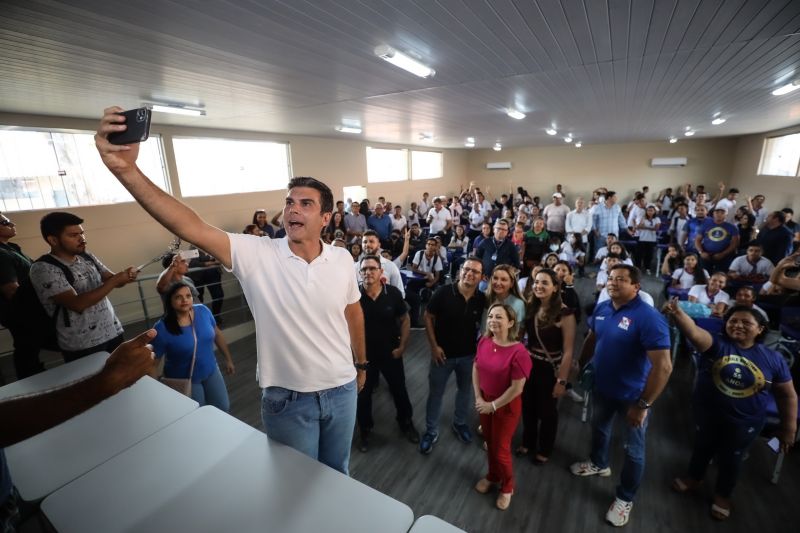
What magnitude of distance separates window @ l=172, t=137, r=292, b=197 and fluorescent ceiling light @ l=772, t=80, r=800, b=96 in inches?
347

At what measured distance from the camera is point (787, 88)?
466 cm

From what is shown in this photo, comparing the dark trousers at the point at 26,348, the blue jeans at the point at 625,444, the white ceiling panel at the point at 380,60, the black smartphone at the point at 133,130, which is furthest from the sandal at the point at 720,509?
the dark trousers at the point at 26,348

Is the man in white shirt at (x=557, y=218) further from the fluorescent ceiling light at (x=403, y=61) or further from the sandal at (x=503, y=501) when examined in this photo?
the sandal at (x=503, y=501)

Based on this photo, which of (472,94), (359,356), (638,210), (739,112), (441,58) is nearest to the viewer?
(359,356)

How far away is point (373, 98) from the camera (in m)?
4.83

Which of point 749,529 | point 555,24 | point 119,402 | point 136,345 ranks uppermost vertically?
point 555,24

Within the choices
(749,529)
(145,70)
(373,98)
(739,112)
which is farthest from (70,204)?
(739,112)

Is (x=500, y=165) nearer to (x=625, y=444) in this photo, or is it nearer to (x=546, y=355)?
(x=546, y=355)

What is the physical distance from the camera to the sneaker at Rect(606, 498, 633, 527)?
244 centimetres

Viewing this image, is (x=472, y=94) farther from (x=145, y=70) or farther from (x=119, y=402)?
(x=119, y=402)

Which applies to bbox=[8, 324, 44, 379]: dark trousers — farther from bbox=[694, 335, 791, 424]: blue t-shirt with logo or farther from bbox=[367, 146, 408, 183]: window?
bbox=[367, 146, 408, 183]: window

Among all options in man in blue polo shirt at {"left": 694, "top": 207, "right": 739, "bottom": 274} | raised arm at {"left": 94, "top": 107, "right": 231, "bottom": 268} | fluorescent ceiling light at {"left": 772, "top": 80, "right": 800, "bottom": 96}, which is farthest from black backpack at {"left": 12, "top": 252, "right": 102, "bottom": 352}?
man in blue polo shirt at {"left": 694, "top": 207, "right": 739, "bottom": 274}

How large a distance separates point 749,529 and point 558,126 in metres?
8.16

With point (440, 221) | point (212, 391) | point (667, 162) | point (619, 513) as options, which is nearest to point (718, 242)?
point (440, 221)
